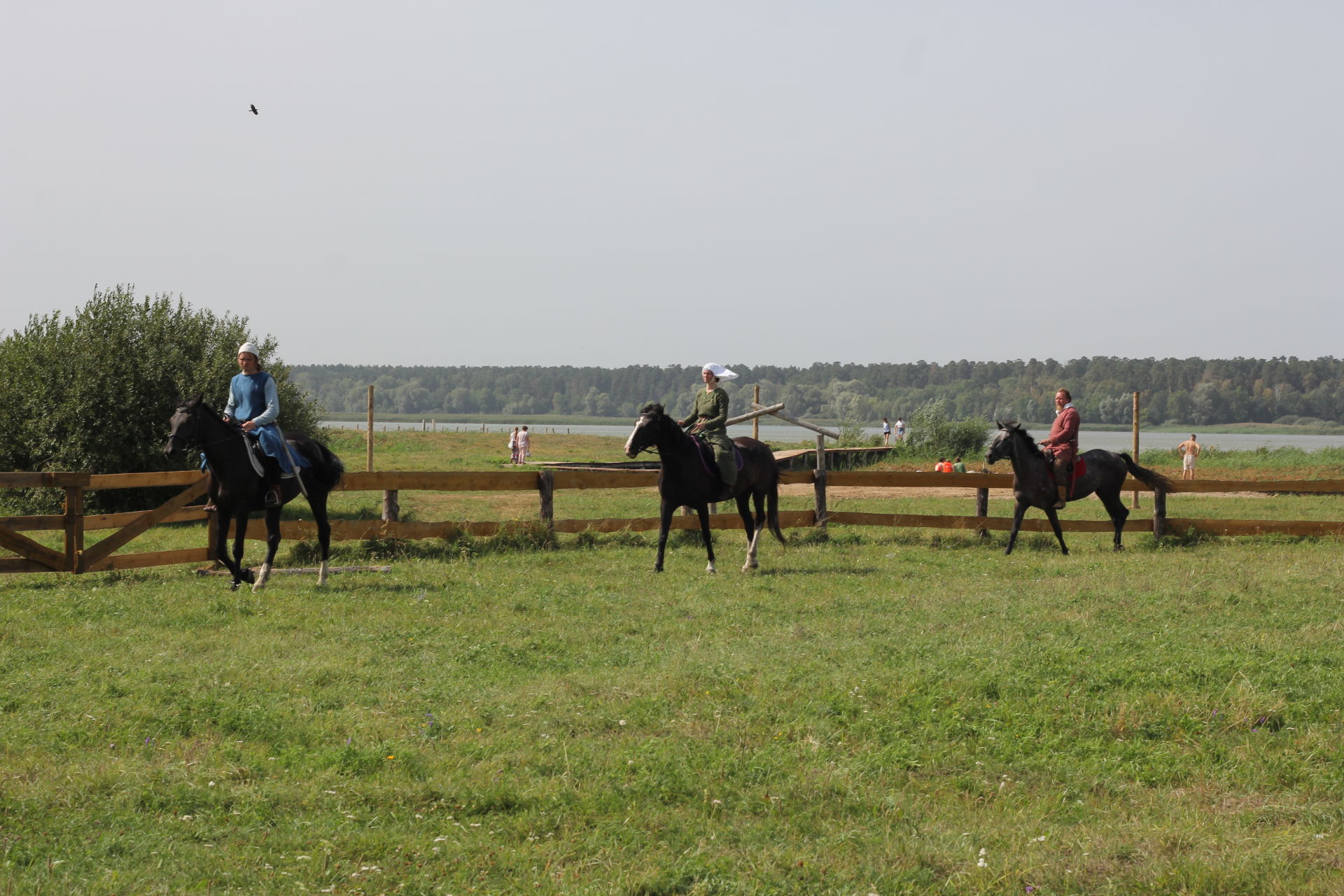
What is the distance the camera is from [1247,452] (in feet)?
147

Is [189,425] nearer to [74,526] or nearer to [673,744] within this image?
[74,526]

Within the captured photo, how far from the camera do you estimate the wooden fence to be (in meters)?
12.1

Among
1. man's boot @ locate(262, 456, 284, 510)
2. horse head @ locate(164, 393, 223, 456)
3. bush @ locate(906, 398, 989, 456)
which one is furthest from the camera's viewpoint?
bush @ locate(906, 398, 989, 456)

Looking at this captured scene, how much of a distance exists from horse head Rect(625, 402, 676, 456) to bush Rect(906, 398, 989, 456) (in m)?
28.8

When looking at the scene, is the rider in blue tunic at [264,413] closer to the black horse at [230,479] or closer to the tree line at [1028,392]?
the black horse at [230,479]

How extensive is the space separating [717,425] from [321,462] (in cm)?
506

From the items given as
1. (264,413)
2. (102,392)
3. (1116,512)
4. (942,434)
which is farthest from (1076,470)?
(942,434)

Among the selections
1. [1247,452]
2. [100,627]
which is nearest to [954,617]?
[100,627]

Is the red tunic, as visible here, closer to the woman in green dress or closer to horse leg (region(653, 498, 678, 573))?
the woman in green dress

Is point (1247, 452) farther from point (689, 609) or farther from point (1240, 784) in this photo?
point (1240, 784)

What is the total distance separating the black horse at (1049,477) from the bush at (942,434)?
24.0 metres

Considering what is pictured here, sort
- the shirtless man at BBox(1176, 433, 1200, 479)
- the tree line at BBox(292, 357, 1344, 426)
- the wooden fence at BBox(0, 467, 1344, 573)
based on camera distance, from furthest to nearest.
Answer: the tree line at BBox(292, 357, 1344, 426)
the shirtless man at BBox(1176, 433, 1200, 479)
the wooden fence at BBox(0, 467, 1344, 573)

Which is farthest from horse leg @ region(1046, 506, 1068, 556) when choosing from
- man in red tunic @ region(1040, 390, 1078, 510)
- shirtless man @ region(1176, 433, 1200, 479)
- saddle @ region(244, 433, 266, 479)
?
shirtless man @ region(1176, 433, 1200, 479)

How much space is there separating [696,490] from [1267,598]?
6530 mm
